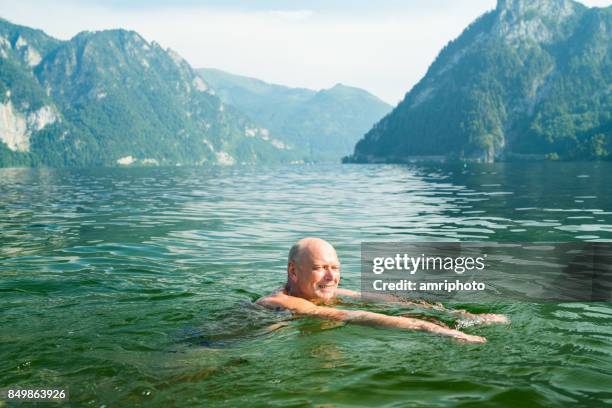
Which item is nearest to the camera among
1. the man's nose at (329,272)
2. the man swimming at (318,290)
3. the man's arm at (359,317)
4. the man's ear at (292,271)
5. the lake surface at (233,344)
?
the lake surface at (233,344)

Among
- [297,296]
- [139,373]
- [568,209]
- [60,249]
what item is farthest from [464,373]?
[568,209]

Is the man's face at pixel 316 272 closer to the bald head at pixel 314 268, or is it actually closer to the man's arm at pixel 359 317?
the bald head at pixel 314 268

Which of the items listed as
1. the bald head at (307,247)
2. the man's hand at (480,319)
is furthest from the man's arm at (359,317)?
the man's hand at (480,319)

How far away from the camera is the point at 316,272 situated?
724 centimetres

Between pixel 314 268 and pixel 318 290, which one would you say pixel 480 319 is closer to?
pixel 318 290

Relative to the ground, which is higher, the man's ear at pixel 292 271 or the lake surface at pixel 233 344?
the man's ear at pixel 292 271

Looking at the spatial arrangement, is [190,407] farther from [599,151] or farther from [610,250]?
[599,151]

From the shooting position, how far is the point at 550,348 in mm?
6695

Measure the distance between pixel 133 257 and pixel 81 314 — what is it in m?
6.04

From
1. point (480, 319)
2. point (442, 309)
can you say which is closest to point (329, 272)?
point (480, 319)

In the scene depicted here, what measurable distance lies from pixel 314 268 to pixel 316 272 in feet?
0.19

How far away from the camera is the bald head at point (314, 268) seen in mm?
7145

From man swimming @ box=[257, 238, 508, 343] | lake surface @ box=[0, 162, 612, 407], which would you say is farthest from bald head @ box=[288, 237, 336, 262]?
lake surface @ box=[0, 162, 612, 407]

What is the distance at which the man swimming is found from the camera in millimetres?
7078
